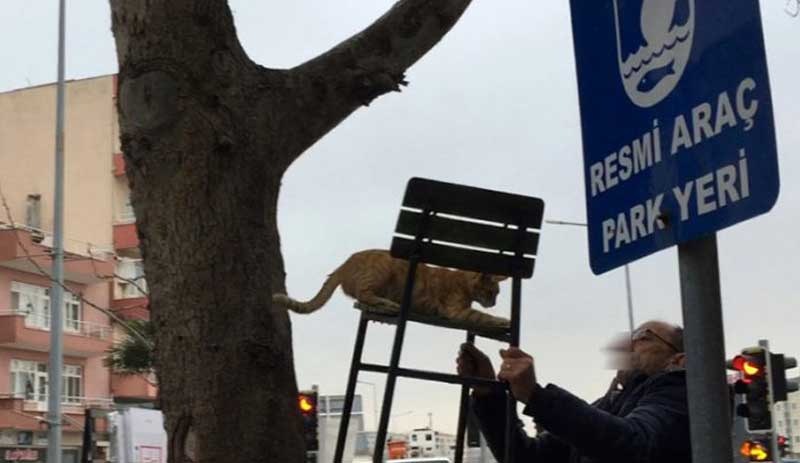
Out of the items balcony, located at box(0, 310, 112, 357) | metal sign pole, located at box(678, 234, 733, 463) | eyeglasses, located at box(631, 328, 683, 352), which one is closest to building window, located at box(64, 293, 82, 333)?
balcony, located at box(0, 310, 112, 357)

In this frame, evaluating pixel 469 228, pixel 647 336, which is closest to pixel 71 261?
pixel 469 228

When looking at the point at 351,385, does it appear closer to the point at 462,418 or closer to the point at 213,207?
the point at 462,418

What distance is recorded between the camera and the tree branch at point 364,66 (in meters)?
4.45

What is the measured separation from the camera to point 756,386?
1603 cm

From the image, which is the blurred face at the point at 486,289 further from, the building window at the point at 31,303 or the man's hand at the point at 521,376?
the building window at the point at 31,303

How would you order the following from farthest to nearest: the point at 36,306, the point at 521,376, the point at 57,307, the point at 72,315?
the point at 72,315, the point at 36,306, the point at 57,307, the point at 521,376

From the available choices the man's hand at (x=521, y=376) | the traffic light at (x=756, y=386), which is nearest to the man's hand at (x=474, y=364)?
the man's hand at (x=521, y=376)

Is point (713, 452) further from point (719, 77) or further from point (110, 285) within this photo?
Answer: point (110, 285)

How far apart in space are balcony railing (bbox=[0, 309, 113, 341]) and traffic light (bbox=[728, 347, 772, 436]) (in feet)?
103

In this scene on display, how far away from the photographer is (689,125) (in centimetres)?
217

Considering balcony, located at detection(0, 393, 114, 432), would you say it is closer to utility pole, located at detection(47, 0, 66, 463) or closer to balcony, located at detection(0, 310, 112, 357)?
balcony, located at detection(0, 310, 112, 357)

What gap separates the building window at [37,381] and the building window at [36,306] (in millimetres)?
1384

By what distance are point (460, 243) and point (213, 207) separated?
802mm

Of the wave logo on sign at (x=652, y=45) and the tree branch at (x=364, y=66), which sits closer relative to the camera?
the wave logo on sign at (x=652, y=45)
